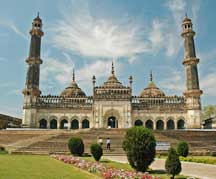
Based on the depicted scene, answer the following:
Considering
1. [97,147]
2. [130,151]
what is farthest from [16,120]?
[130,151]

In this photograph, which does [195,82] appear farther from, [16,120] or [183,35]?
[16,120]

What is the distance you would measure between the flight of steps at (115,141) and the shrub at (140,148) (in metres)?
10.8

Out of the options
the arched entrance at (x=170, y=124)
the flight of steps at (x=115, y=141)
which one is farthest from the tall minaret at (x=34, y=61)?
the arched entrance at (x=170, y=124)

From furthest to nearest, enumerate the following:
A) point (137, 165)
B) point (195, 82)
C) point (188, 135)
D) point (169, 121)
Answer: point (169, 121), point (195, 82), point (188, 135), point (137, 165)

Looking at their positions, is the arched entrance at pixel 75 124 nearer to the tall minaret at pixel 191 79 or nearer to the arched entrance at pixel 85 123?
the arched entrance at pixel 85 123

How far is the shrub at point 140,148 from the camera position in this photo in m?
11.4

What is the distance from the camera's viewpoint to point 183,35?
163ft

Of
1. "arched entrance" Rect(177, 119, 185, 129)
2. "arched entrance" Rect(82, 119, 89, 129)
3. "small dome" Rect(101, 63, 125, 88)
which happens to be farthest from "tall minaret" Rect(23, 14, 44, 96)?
"arched entrance" Rect(177, 119, 185, 129)

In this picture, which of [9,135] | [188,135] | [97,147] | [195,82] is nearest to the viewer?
[97,147]

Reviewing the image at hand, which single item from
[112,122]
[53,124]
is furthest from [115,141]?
[53,124]

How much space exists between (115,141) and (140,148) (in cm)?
1497

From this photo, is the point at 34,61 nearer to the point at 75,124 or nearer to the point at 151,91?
the point at 75,124

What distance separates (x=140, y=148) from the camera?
11.4 m

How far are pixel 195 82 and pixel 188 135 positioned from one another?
59.7 feet
